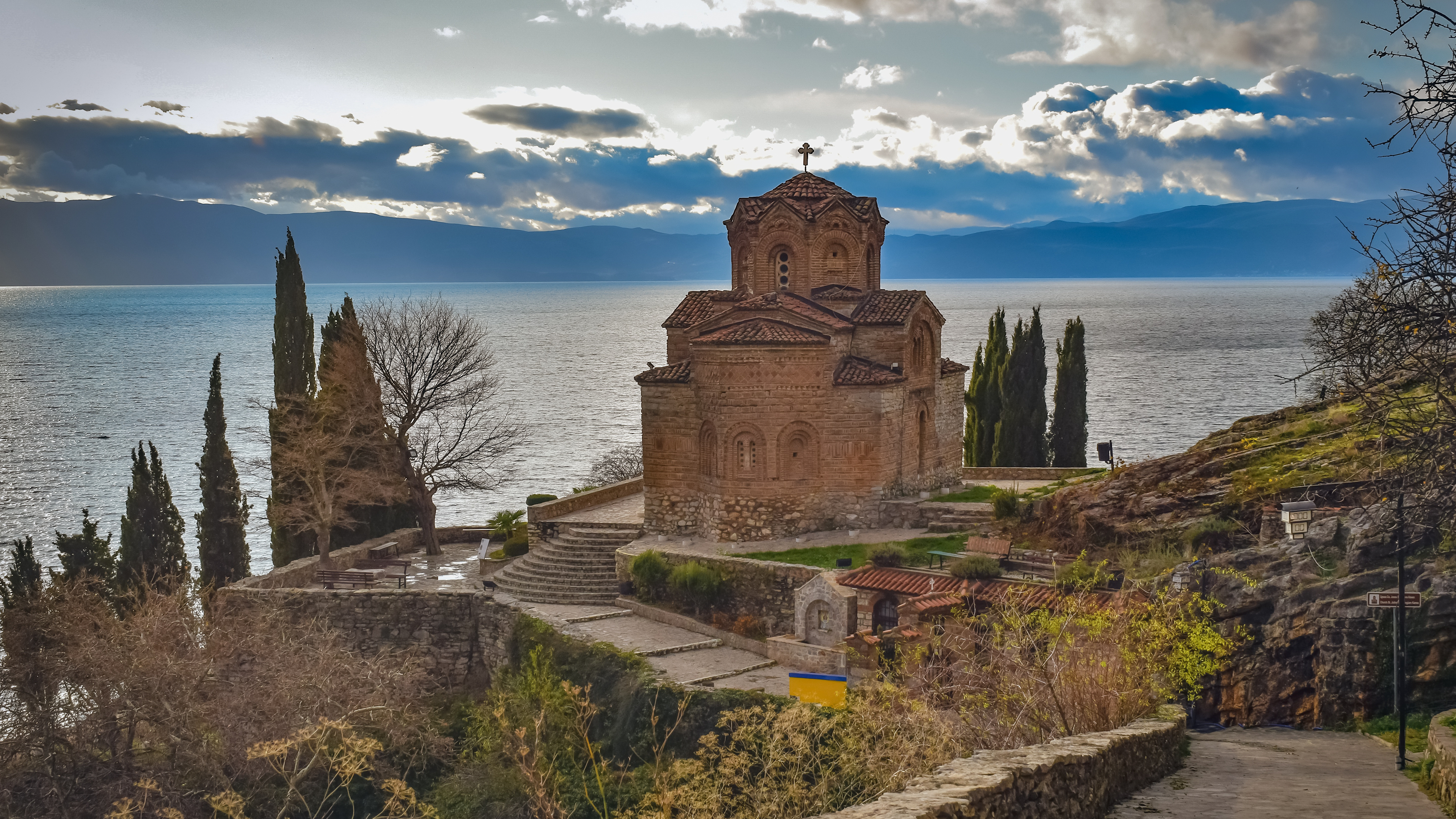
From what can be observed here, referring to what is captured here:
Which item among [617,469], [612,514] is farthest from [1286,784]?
[617,469]

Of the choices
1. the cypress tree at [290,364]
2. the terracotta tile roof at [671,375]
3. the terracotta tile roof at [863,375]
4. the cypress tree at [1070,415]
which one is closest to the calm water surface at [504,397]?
the cypress tree at [290,364]

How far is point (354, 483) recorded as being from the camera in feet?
104

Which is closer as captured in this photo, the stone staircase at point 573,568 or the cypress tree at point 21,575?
the stone staircase at point 573,568

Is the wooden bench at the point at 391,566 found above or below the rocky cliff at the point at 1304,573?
below

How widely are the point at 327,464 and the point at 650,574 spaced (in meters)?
11.6

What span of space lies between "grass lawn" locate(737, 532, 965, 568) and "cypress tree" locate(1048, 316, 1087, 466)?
17303 millimetres

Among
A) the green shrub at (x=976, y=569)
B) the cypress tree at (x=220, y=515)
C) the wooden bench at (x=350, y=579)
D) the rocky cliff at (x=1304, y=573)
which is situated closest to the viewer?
the rocky cliff at (x=1304, y=573)

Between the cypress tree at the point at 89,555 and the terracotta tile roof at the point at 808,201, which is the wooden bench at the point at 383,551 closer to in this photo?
the cypress tree at the point at 89,555

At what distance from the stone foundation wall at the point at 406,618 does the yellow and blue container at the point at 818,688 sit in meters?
9.56

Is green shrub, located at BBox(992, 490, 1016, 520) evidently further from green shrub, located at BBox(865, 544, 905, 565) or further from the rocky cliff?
the rocky cliff

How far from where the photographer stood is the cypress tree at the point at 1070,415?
141 ft

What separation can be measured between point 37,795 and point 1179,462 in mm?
23270

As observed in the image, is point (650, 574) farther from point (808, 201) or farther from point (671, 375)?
point (808, 201)

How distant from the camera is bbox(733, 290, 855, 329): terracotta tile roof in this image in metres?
29.2
